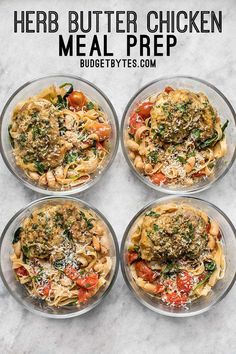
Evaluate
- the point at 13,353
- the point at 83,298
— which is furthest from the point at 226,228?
the point at 13,353

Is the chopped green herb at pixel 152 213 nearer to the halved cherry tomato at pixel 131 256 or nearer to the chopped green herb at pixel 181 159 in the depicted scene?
the halved cherry tomato at pixel 131 256

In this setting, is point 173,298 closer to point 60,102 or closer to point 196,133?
point 196,133

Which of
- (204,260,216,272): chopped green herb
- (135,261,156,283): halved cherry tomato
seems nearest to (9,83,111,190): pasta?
(135,261,156,283): halved cherry tomato

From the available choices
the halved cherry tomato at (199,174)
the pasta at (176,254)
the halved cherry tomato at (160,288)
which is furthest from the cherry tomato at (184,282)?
the halved cherry tomato at (199,174)

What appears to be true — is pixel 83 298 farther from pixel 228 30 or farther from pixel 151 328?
pixel 228 30

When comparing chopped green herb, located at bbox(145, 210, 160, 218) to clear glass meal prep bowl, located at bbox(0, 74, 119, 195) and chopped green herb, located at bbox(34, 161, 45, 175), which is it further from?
chopped green herb, located at bbox(34, 161, 45, 175)

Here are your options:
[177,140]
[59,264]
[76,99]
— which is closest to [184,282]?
[59,264]
